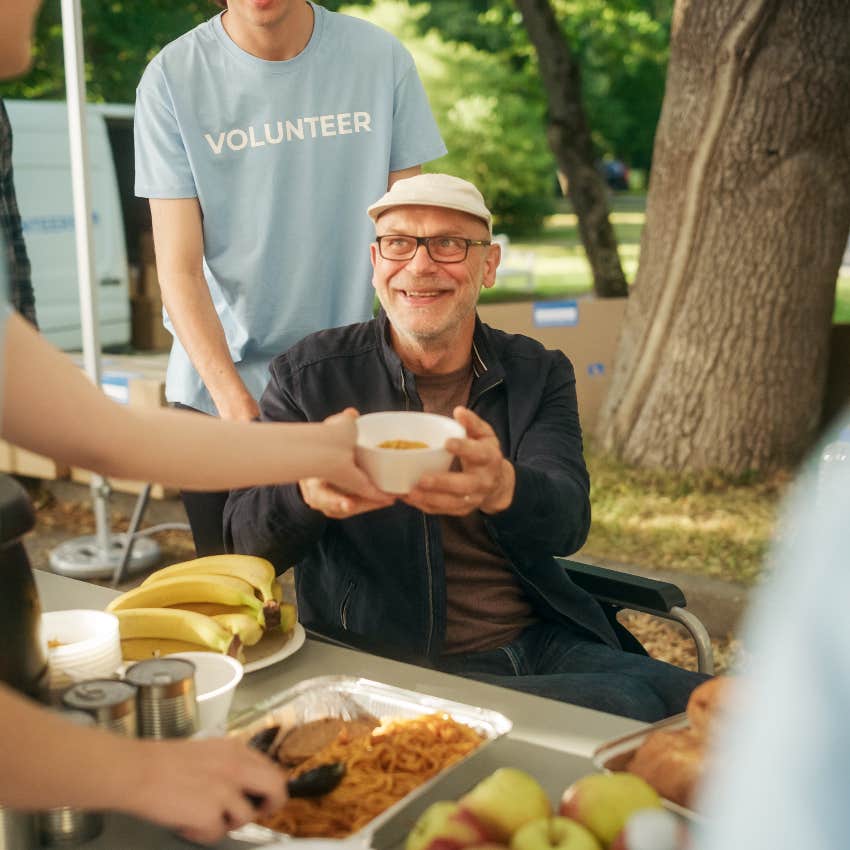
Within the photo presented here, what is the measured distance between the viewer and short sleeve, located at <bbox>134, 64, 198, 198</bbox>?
9.49 feet

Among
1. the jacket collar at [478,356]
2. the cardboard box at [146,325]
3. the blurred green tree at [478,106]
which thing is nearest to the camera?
the jacket collar at [478,356]

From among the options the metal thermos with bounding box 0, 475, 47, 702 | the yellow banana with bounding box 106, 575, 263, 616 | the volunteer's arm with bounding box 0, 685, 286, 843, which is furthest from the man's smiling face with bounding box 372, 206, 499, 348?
the volunteer's arm with bounding box 0, 685, 286, 843

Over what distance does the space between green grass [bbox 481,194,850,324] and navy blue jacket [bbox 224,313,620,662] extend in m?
7.40

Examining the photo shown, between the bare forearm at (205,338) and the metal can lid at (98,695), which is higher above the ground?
the bare forearm at (205,338)

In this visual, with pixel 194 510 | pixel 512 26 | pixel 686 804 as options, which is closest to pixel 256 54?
pixel 194 510

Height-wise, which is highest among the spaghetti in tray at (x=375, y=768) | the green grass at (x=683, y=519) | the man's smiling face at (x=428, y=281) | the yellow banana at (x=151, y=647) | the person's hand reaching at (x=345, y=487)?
the man's smiling face at (x=428, y=281)

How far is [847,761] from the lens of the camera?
2.53ft

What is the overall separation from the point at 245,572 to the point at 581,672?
2.42 feet

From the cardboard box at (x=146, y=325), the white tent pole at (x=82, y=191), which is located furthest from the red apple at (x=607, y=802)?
the cardboard box at (x=146, y=325)

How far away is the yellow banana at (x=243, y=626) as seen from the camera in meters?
1.95

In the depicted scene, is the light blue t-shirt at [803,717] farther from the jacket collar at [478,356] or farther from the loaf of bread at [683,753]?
the jacket collar at [478,356]

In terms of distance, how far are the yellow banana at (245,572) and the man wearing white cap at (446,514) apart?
0.15 meters

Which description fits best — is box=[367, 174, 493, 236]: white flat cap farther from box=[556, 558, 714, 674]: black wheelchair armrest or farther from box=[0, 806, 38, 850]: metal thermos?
box=[0, 806, 38, 850]: metal thermos

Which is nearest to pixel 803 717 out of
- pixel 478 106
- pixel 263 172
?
pixel 263 172
